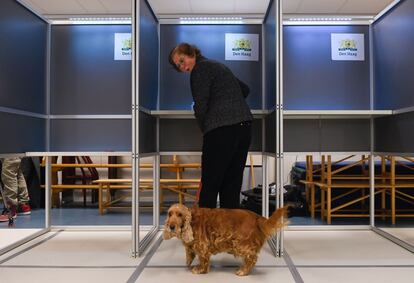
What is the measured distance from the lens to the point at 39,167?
16.7 ft

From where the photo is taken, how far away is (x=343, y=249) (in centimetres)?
259

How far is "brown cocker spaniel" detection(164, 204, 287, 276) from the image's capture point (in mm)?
2010

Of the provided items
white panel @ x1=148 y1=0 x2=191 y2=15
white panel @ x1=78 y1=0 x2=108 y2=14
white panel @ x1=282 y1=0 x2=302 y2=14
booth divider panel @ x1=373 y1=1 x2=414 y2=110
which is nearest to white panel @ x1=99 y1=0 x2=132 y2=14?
white panel @ x1=78 y1=0 x2=108 y2=14

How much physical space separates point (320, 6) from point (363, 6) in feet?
2.06

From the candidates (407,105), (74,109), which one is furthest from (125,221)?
(407,105)

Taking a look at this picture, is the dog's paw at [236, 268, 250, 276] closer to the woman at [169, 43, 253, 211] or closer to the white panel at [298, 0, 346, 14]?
the woman at [169, 43, 253, 211]

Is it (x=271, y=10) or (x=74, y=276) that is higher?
(x=271, y=10)

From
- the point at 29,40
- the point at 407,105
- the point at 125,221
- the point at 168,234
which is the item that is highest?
the point at 29,40

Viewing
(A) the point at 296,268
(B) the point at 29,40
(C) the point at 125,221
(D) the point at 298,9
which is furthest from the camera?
(D) the point at 298,9

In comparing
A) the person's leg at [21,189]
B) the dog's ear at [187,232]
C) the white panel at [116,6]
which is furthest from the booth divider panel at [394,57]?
the person's leg at [21,189]

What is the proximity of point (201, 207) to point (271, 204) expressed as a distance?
192 cm

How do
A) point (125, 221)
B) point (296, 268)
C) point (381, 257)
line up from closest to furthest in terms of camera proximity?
1. point (296, 268)
2. point (381, 257)
3. point (125, 221)

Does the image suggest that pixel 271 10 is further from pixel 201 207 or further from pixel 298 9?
pixel 298 9

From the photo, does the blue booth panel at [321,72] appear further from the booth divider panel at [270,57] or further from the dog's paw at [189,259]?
the dog's paw at [189,259]
